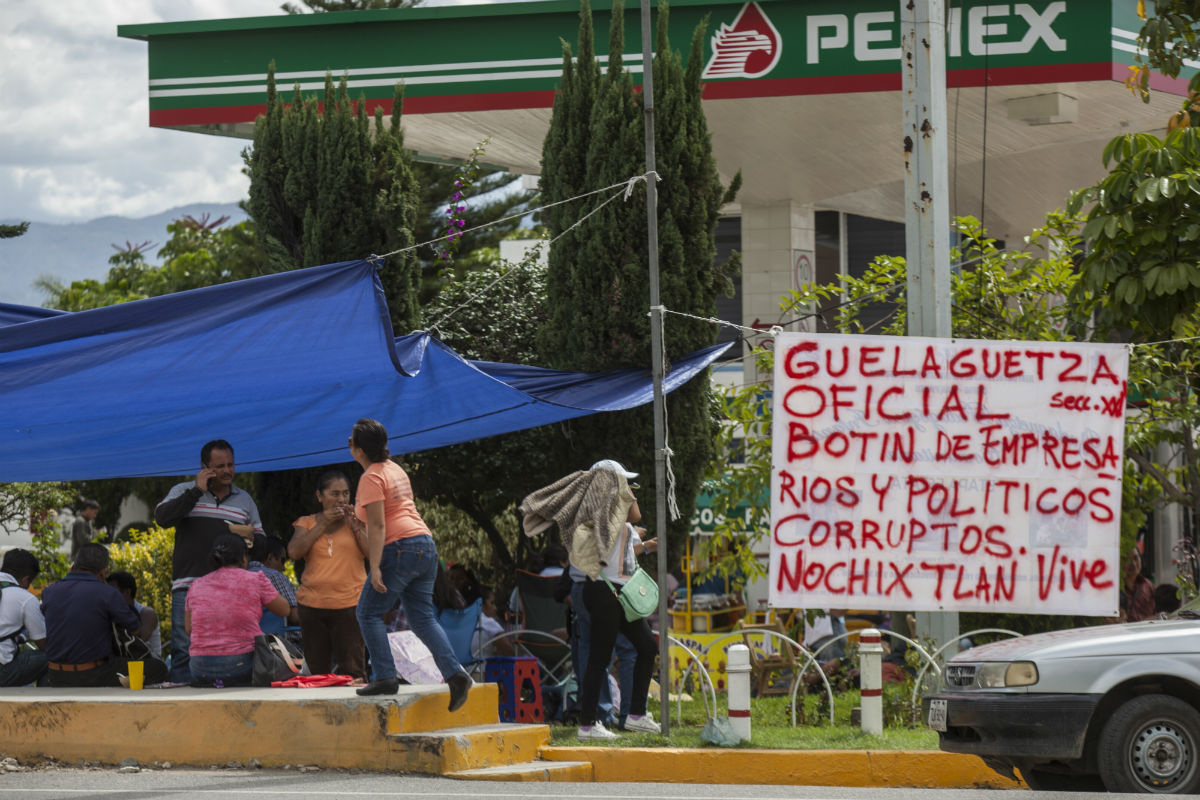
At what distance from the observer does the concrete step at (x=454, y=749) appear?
24.5 ft

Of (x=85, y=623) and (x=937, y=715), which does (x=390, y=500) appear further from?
(x=937, y=715)

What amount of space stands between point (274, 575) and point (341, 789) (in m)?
2.96

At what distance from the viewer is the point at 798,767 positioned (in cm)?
841

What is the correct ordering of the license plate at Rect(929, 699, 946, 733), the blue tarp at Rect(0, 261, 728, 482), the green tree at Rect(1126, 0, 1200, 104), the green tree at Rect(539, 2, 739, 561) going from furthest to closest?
the green tree at Rect(539, 2, 739, 561) < the green tree at Rect(1126, 0, 1200, 104) < the blue tarp at Rect(0, 261, 728, 482) < the license plate at Rect(929, 699, 946, 733)

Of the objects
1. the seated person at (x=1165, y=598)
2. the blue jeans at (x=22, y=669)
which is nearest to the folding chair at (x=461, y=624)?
the blue jeans at (x=22, y=669)

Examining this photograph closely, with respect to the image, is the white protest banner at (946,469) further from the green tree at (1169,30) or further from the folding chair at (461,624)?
the folding chair at (461,624)

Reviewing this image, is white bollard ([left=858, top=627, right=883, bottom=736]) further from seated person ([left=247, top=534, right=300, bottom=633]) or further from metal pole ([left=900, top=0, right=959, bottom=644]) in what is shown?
seated person ([left=247, top=534, right=300, bottom=633])

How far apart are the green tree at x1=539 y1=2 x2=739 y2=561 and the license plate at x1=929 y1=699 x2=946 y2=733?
14.2 feet

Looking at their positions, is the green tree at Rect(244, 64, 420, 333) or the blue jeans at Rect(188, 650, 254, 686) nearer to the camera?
the blue jeans at Rect(188, 650, 254, 686)

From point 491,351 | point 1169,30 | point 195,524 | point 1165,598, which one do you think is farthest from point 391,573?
point 1165,598

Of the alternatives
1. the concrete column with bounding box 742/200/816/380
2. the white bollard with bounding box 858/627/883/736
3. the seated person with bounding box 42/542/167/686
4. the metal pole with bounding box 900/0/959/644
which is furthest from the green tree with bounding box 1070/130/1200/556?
the concrete column with bounding box 742/200/816/380

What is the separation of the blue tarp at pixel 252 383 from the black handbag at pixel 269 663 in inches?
68.8

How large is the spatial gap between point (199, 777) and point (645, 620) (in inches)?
125

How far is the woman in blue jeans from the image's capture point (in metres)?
7.65
